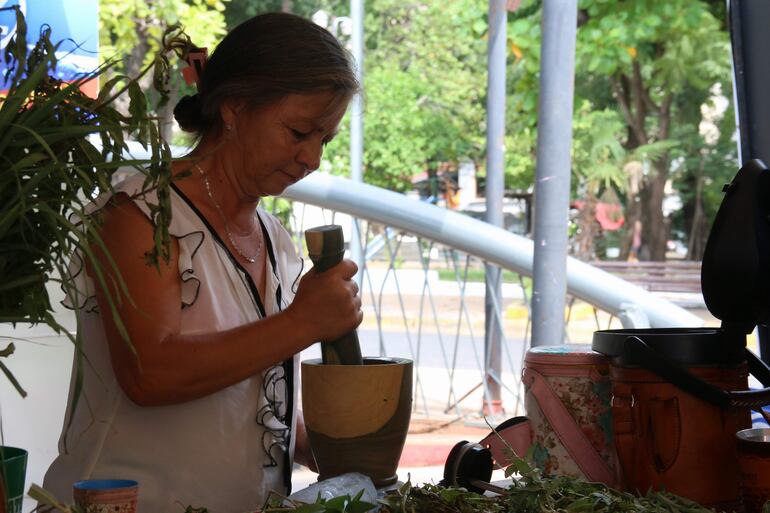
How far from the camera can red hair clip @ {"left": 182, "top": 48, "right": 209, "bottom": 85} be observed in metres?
1.66

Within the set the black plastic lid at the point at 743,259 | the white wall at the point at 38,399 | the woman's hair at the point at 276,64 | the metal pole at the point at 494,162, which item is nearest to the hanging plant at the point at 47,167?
the woman's hair at the point at 276,64

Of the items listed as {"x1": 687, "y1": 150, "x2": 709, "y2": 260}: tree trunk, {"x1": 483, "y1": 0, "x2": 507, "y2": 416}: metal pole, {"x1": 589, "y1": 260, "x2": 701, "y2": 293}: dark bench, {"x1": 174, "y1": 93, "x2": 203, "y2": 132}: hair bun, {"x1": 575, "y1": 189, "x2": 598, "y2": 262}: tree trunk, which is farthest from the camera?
{"x1": 687, "y1": 150, "x2": 709, "y2": 260}: tree trunk

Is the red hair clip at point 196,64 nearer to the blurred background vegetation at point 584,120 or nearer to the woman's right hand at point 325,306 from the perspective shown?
the woman's right hand at point 325,306

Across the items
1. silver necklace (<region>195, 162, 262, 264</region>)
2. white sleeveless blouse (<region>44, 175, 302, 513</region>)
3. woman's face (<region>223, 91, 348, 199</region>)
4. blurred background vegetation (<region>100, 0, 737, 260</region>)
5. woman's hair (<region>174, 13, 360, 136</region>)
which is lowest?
white sleeveless blouse (<region>44, 175, 302, 513</region>)

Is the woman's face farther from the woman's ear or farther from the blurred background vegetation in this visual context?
the blurred background vegetation

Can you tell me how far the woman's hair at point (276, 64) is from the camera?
1583 millimetres

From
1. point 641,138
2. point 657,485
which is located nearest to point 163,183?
point 657,485

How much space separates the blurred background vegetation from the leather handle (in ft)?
41.1

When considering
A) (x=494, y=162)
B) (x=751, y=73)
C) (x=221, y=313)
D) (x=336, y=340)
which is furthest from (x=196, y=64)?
(x=494, y=162)

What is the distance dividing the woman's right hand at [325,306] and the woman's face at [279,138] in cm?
26

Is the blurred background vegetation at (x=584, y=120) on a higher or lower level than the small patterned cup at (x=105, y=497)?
higher

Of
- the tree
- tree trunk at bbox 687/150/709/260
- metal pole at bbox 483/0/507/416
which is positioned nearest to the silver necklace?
metal pole at bbox 483/0/507/416

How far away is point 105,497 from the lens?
1.01m

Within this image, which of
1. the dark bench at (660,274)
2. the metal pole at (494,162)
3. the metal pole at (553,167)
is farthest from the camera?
the dark bench at (660,274)
